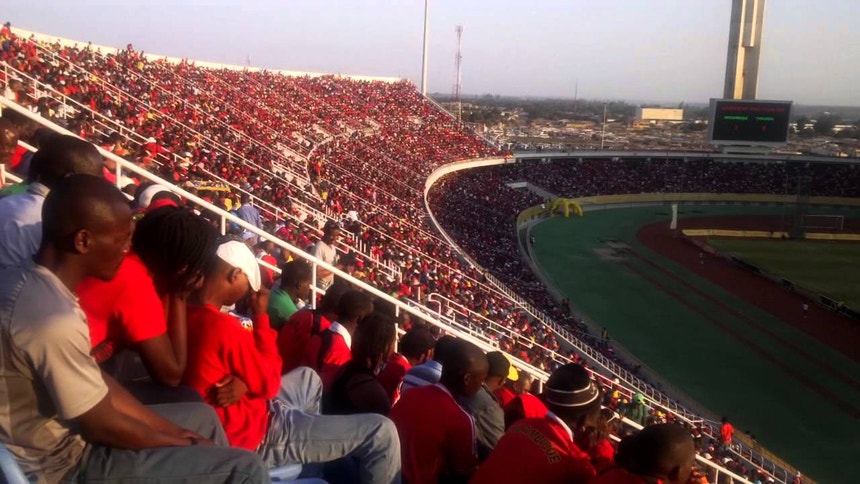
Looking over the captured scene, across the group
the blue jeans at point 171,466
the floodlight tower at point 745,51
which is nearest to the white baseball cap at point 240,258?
the blue jeans at point 171,466

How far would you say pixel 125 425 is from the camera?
1958 mm

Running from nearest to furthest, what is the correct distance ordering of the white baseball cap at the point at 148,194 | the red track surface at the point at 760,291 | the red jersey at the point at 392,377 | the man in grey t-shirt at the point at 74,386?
the man in grey t-shirt at the point at 74,386
the red jersey at the point at 392,377
the white baseball cap at the point at 148,194
the red track surface at the point at 760,291

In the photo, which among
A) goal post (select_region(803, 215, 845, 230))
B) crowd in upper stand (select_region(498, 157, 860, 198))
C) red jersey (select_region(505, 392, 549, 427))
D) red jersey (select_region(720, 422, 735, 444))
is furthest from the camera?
crowd in upper stand (select_region(498, 157, 860, 198))

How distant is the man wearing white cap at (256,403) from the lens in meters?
2.63

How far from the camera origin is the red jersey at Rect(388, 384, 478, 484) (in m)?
3.01

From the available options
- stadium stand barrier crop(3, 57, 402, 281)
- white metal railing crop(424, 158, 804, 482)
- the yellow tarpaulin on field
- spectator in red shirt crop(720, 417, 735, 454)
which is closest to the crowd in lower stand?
stadium stand barrier crop(3, 57, 402, 281)

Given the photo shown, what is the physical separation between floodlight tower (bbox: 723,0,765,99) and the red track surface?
573 inches

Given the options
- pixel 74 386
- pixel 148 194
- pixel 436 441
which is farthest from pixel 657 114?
pixel 74 386

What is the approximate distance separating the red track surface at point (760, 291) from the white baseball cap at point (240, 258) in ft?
72.6

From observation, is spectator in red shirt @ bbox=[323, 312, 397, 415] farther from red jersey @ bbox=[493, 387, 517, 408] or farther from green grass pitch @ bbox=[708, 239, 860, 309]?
green grass pitch @ bbox=[708, 239, 860, 309]

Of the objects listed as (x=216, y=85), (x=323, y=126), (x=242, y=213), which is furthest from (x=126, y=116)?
(x=323, y=126)

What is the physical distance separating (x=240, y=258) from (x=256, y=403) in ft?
1.88

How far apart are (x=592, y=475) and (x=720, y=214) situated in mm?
49715

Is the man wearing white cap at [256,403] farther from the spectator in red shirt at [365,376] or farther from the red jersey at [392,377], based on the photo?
the red jersey at [392,377]
